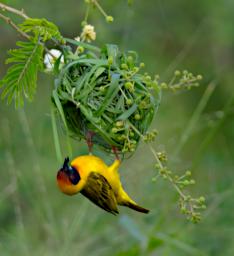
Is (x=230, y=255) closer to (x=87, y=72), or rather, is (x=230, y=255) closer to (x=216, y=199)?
(x=216, y=199)

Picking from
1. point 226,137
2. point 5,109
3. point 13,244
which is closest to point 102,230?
point 13,244

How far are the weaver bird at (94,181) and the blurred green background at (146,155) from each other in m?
0.74

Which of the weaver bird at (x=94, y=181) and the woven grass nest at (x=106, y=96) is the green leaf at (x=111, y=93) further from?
the weaver bird at (x=94, y=181)

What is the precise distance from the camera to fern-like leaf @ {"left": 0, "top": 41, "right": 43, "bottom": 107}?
3082 millimetres

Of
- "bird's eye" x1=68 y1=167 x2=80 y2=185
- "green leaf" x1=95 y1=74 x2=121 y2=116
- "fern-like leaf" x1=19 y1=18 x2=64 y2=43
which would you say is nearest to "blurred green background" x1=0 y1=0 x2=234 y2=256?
"bird's eye" x1=68 y1=167 x2=80 y2=185

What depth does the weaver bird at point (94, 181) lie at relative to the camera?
11.7 ft

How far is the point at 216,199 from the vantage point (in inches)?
203

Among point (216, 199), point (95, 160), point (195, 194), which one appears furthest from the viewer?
point (195, 194)

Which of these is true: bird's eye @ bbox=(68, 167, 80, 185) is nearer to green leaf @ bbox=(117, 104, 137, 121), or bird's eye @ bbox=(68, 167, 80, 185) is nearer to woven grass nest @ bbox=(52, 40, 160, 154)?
woven grass nest @ bbox=(52, 40, 160, 154)

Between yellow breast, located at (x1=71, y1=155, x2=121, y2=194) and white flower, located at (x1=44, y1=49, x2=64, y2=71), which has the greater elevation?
white flower, located at (x1=44, y1=49, x2=64, y2=71)

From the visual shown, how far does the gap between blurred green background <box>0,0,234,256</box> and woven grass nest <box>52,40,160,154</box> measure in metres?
1.25

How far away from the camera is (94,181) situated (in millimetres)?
3668

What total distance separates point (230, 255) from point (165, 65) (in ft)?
7.45

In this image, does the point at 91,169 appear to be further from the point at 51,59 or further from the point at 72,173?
the point at 51,59
